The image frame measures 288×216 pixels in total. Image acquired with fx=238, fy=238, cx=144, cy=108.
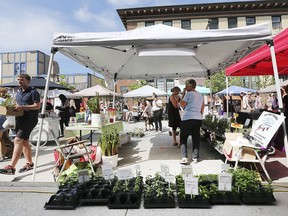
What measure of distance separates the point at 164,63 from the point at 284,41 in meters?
3.47

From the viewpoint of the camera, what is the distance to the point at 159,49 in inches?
176

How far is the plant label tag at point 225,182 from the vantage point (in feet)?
9.52

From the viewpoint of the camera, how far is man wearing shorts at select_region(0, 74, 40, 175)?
434cm

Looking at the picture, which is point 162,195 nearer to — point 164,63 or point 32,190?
point 32,190

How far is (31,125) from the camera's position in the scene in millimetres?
4570

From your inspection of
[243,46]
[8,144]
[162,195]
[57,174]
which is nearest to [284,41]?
[243,46]

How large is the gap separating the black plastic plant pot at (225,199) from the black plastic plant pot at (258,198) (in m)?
0.09

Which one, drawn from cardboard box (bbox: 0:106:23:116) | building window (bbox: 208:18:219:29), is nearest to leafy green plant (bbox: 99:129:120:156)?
cardboard box (bbox: 0:106:23:116)

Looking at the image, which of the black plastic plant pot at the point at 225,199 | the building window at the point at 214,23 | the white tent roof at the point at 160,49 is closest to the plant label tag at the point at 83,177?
the black plastic plant pot at the point at 225,199

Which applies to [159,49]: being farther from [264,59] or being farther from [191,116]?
[264,59]

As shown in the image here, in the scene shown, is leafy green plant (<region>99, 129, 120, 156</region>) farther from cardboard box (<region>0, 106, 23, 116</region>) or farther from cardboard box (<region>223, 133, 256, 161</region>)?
cardboard box (<region>223, 133, 256, 161</region>)

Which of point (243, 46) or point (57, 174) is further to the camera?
point (243, 46)

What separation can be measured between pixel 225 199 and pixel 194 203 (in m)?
0.40

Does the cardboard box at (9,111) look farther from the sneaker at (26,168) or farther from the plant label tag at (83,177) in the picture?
the plant label tag at (83,177)
